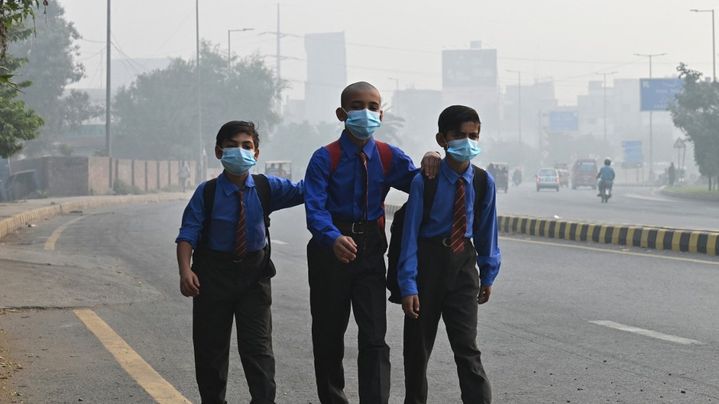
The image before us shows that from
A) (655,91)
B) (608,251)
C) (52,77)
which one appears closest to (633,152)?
(655,91)

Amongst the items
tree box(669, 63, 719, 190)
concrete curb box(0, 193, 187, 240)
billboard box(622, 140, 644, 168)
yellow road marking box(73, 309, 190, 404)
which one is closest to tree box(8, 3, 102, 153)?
concrete curb box(0, 193, 187, 240)

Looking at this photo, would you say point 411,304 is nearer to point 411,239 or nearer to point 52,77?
point 411,239

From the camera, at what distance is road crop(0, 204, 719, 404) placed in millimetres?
7445

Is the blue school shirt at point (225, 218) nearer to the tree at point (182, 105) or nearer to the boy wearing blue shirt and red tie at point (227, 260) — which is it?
the boy wearing blue shirt and red tie at point (227, 260)

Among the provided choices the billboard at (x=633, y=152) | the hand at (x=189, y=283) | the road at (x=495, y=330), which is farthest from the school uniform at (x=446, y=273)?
the billboard at (x=633, y=152)

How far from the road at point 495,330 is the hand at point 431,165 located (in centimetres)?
176

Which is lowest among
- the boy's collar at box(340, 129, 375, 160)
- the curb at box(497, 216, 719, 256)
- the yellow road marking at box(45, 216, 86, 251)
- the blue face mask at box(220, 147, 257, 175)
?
the yellow road marking at box(45, 216, 86, 251)

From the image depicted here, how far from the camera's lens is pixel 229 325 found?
20.3 ft

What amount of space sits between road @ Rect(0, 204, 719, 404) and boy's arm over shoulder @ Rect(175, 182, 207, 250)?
1390mm

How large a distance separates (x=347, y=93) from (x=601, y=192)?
42086 millimetres

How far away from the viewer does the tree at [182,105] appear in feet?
276

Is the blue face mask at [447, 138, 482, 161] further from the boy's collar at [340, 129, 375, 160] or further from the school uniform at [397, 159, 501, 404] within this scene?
the boy's collar at [340, 129, 375, 160]

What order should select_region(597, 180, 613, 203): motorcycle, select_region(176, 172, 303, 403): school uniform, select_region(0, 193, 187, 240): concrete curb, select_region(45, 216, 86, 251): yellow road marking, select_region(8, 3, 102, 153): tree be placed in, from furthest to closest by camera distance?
select_region(8, 3, 102, 153): tree, select_region(597, 180, 613, 203): motorcycle, select_region(0, 193, 187, 240): concrete curb, select_region(45, 216, 86, 251): yellow road marking, select_region(176, 172, 303, 403): school uniform

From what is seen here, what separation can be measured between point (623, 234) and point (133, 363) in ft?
43.9
